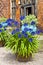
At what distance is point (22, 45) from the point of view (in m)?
3.45

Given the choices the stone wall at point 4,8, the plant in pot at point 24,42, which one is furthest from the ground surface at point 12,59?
the stone wall at point 4,8

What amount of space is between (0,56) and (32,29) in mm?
850

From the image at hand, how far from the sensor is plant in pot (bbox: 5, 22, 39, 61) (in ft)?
11.3

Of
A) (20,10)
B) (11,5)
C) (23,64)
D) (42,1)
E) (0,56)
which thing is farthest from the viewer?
(11,5)

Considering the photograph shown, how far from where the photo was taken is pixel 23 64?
3.42 m

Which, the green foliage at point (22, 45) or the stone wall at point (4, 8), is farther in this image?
the stone wall at point (4, 8)

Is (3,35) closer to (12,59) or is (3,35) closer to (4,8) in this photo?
(12,59)

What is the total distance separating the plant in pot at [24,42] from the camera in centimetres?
346

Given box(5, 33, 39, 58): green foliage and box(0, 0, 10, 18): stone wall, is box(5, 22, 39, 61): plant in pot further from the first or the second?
box(0, 0, 10, 18): stone wall

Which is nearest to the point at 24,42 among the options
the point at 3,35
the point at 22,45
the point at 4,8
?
the point at 22,45

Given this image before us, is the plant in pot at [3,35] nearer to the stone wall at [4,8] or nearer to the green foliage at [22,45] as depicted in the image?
the green foliage at [22,45]

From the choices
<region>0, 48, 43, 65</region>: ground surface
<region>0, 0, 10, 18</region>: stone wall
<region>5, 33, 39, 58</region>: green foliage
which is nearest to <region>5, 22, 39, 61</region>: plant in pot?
<region>5, 33, 39, 58</region>: green foliage

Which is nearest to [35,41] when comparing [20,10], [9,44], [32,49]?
[32,49]

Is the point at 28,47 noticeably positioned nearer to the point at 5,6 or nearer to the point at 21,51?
Result: the point at 21,51
